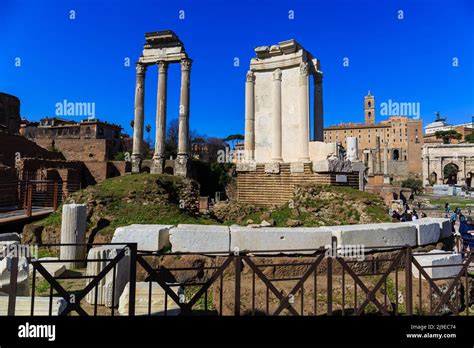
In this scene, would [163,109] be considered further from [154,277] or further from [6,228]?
[154,277]

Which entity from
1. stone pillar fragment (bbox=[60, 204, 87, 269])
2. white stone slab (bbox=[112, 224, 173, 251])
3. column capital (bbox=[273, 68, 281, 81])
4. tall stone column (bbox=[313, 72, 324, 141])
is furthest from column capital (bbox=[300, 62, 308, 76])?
stone pillar fragment (bbox=[60, 204, 87, 269])

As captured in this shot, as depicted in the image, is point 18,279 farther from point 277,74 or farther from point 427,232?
point 277,74

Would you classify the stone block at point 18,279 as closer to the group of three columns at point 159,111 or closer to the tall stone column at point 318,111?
the tall stone column at point 318,111

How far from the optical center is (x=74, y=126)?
55625mm

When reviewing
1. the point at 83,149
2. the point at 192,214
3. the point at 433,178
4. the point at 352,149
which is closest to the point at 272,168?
the point at 192,214

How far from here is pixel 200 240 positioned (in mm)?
6082

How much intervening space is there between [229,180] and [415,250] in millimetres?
25211

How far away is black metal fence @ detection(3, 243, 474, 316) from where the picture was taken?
3.96m

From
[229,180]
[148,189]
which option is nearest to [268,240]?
[148,189]

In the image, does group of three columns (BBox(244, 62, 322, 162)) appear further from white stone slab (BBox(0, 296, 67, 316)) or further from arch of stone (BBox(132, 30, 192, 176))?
arch of stone (BBox(132, 30, 192, 176))

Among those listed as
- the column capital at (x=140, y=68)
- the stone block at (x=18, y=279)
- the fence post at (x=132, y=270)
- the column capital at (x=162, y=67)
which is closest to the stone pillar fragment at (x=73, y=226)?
the stone block at (x=18, y=279)

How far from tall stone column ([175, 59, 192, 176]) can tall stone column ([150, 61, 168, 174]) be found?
1265 millimetres

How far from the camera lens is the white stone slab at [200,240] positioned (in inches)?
238

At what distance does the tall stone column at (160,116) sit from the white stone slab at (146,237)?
17.2 meters
